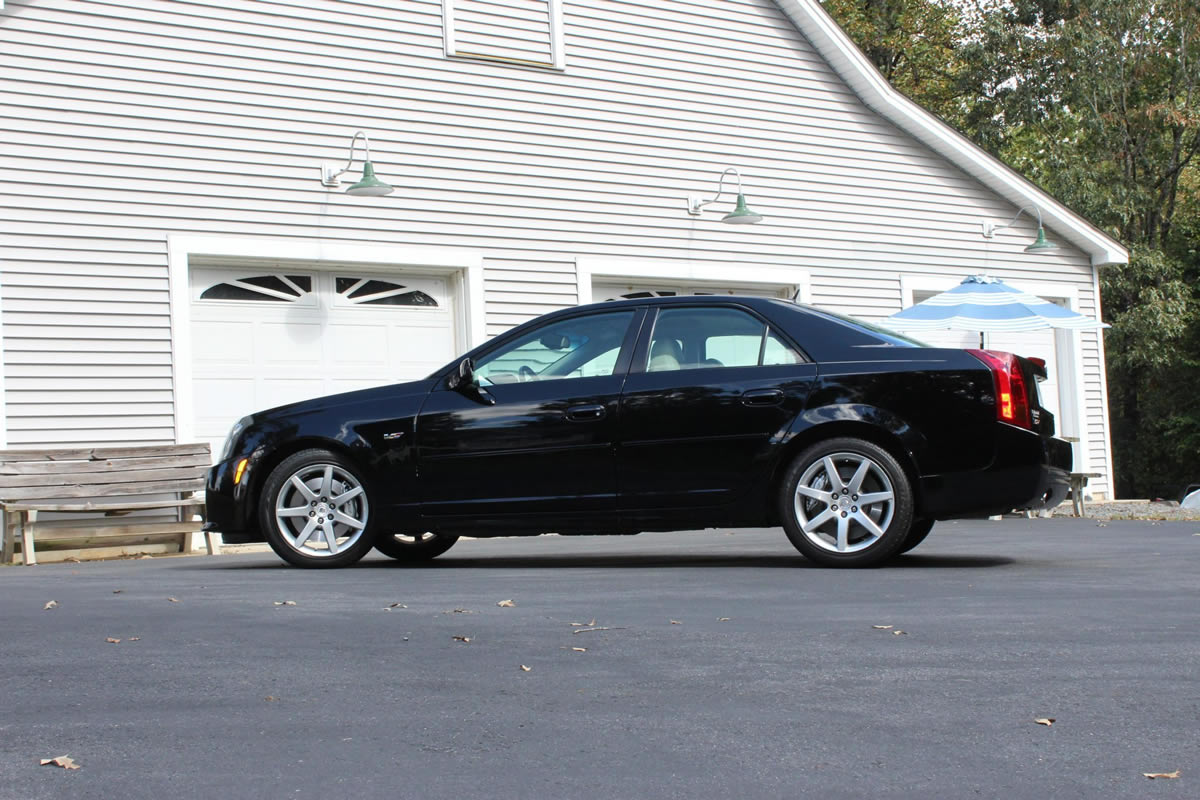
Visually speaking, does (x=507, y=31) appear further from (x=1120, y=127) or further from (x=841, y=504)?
(x=1120, y=127)

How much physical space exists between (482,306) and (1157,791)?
11.4 metres

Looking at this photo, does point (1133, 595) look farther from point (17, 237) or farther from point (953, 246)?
point (953, 246)

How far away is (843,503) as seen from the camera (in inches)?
305

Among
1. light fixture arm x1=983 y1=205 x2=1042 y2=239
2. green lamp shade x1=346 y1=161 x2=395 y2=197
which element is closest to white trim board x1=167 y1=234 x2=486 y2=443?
green lamp shade x1=346 y1=161 x2=395 y2=197

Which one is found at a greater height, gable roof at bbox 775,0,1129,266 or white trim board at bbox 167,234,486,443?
gable roof at bbox 775,0,1129,266

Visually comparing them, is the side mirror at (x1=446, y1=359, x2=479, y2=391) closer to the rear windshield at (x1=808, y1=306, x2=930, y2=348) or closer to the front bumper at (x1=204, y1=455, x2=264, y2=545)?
the front bumper at (x1=204, y1=455, x2=264, y2=545)

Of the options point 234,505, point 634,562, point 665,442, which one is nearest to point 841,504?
point 665,442

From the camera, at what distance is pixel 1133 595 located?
6496 mm

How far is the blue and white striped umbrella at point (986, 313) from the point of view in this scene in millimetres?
13836

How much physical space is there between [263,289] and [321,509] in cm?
517

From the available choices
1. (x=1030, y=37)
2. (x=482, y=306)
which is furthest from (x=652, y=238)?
(x=1030, y=37)

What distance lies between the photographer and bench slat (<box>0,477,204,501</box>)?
36.9ft

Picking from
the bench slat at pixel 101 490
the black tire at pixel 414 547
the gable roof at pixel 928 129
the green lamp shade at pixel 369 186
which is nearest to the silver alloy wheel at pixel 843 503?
the black tire at pixel 414 547

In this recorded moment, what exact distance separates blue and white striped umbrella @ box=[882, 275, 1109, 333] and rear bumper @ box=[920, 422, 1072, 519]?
622 centimetres
